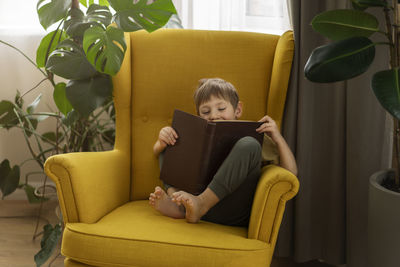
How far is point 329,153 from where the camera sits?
6.31 ft

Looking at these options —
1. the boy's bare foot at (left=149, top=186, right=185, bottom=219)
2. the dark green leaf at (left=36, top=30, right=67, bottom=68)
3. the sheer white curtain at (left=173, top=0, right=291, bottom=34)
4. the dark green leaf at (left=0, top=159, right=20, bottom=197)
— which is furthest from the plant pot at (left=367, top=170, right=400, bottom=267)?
the dark green leaf at (left=0, top=159, right=20, bottom=197)

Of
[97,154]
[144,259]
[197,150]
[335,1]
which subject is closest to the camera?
[144,259]

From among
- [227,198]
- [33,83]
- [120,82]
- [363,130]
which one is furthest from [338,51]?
[33,83]

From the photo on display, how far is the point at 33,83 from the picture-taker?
8.84ft

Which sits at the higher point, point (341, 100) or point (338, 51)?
point (338, 51)

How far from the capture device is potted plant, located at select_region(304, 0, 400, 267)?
1381mm

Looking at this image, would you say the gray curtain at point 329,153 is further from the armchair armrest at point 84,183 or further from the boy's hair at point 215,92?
the armchair armrest at point 84,183

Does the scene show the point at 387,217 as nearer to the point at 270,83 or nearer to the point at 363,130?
the point at 363,130

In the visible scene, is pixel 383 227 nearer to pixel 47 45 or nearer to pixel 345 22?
pixel 345 22

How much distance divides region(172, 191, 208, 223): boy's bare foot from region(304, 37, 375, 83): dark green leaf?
20.8 inches

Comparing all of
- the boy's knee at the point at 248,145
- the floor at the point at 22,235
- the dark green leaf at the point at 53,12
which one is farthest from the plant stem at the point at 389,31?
the dark green leaf at the point at 53,12

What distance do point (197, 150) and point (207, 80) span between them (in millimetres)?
318

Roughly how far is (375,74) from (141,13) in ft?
2.87

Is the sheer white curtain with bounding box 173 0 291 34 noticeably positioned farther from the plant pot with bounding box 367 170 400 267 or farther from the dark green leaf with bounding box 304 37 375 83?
the plant pot with bounding box 367 170 400 267
